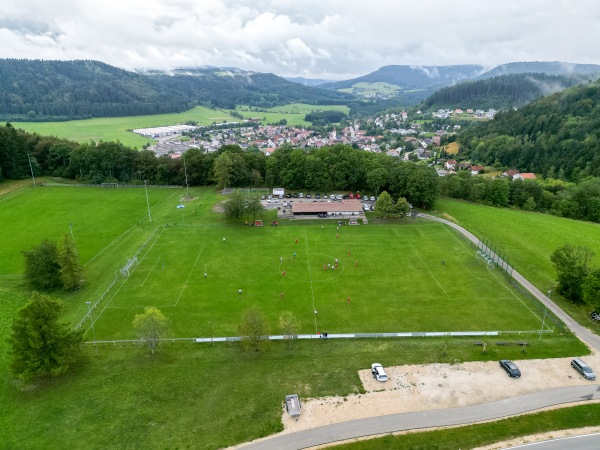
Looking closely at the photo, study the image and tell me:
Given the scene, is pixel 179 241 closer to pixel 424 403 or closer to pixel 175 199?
pixel 175 199

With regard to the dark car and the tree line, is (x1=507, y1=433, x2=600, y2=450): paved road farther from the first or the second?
the tree line

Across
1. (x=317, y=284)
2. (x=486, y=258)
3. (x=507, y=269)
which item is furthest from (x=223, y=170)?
(x=507, y=269)

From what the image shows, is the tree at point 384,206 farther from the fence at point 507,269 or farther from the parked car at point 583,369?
the parked car at point 583,369

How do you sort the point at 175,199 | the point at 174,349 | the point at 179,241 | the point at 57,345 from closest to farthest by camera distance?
the point at 57,345
the point at 174,349
the point at 179,241
the point at 175,199

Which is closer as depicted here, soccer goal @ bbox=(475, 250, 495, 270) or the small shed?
the small shed

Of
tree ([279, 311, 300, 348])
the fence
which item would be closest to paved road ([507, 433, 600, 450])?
the fence

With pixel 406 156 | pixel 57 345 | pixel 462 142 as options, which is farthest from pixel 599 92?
pixel 57 345
